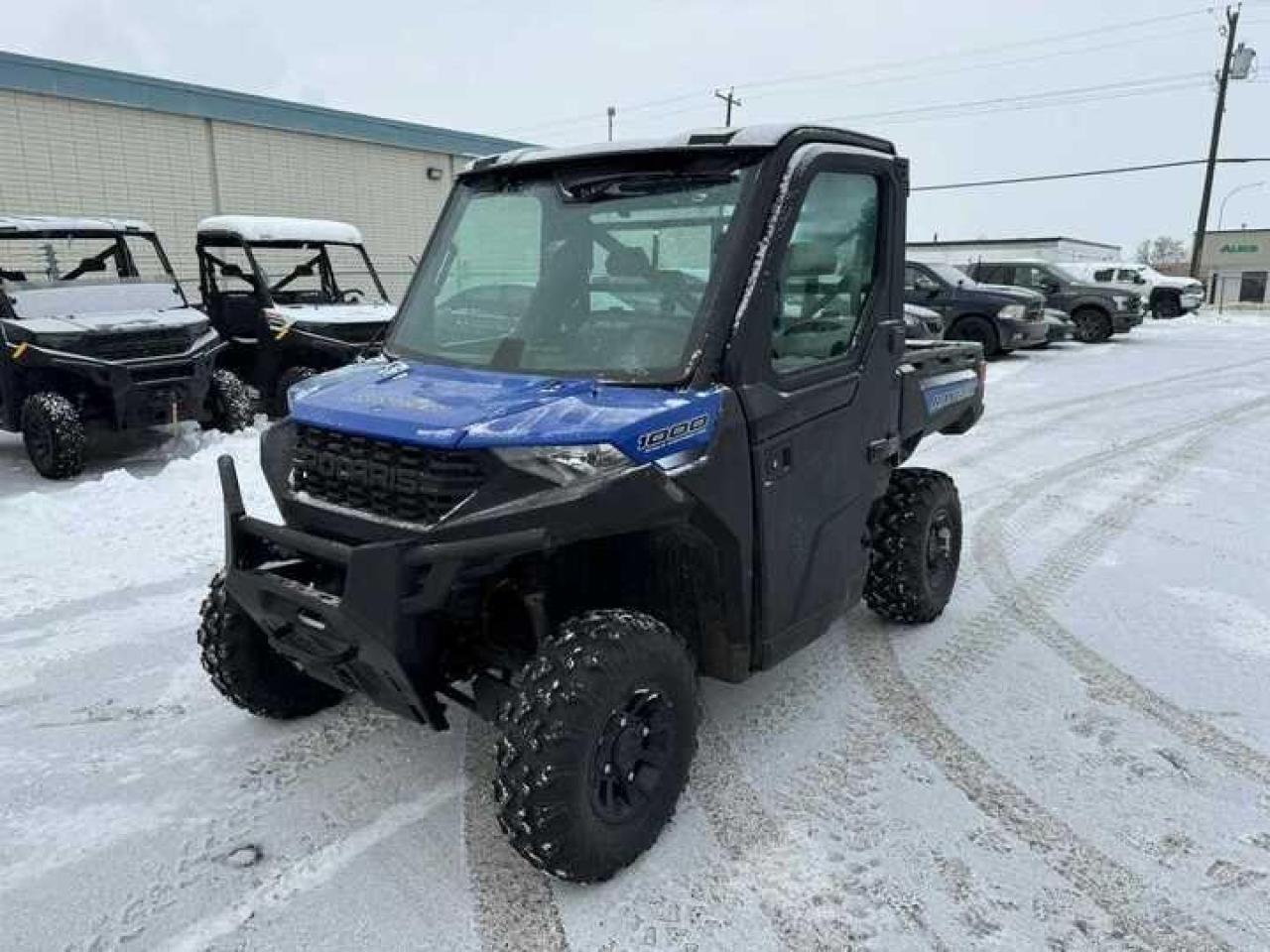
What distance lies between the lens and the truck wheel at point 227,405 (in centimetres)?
882

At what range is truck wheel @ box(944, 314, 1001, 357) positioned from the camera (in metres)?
15.5

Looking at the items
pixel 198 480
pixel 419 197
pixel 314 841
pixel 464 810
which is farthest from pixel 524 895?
pixel 419 197

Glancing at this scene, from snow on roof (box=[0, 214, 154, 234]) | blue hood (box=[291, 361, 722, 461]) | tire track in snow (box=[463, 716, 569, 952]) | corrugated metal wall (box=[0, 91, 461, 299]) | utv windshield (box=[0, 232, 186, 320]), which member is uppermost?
corrugated metal wall (box=[0, 91, 461, 299])

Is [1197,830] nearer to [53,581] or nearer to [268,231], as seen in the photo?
[53,581]

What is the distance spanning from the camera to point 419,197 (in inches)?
727

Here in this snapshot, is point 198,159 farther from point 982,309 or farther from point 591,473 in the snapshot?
point 591,473

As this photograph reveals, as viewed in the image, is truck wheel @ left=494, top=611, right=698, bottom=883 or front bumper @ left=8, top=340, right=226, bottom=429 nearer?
truck wheel @ left=494, top=611, right=698, bottom=883

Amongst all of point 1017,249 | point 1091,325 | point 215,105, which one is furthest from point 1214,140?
point 215,105

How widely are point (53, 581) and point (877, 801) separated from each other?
4.42 m

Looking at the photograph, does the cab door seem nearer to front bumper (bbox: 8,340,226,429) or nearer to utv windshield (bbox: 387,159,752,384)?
utv windshield (bbox: 387,159,752,384)

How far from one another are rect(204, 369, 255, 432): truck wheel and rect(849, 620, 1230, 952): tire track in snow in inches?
262

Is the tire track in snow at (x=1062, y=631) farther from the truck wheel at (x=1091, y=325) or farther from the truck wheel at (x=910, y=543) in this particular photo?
the truck wheel at (x=1091, y=325)

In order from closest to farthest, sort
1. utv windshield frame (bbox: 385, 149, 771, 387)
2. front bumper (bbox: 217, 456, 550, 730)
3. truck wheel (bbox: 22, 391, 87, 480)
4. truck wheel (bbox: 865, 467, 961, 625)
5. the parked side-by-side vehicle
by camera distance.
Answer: front bumper (bbox: 217, 456, 550, 730) → utv windshield frame (bbox: 385, 149, 771, 387) → truck wheel (bbox: 865, 467, 961, 625) → truck wheel (bbox: 22, 391, 87, 480) → the parked side-by-side vehicle

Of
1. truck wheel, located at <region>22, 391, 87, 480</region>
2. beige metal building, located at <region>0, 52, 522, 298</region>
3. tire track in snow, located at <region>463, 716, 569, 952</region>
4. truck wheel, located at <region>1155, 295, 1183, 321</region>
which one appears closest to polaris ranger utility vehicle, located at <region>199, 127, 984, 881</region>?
tire track in snow, located at <region>463, 716, 569, 952</region>
